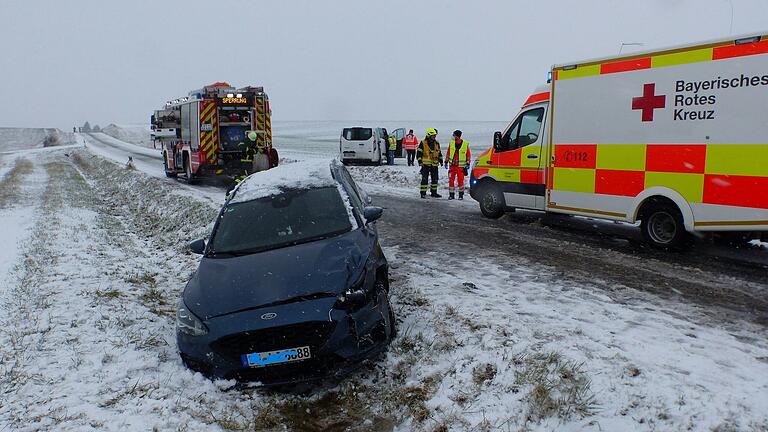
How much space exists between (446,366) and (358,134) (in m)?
21.4

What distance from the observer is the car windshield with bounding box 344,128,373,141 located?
25.0 metres

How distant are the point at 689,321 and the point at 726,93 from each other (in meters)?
3.62

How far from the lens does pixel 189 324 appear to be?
4.44 metres

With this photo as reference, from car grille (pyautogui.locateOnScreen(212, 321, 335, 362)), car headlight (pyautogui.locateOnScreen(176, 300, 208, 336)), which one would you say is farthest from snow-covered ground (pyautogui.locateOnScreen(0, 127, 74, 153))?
car grille (pyautogui.locateOnScreen(212, 321, 335, 362))

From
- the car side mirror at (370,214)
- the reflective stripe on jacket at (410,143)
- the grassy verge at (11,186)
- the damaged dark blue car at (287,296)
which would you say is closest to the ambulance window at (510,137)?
the car side mirror at (370,214)

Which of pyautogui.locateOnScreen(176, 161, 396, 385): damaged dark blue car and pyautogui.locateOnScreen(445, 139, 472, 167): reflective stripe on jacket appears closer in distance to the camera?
pyautogui.locateOnScreen(176, 161, 396, 385): damaged dark blue car

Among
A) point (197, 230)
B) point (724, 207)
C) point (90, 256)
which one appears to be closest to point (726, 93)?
point (724, 207)

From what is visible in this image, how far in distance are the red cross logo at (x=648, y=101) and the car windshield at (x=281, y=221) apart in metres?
4.91

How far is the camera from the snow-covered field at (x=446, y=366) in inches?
144

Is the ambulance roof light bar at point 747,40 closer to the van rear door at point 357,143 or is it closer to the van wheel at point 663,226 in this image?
the van wheel at point 663,226

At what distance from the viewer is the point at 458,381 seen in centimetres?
423

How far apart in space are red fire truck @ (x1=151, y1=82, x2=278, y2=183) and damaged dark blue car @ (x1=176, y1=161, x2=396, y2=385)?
11.4 metres

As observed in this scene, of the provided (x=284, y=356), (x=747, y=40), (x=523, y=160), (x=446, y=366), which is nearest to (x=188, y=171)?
(x=523, y=160)

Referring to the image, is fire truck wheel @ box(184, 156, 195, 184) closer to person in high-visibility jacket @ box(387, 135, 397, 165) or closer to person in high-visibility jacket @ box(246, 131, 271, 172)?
person in high-visibility jacket @ box(246, 131, 271, 172)
